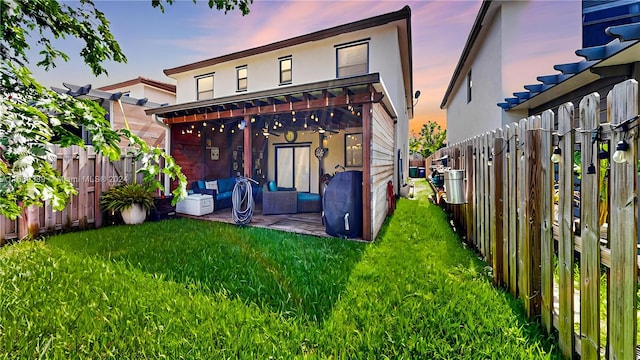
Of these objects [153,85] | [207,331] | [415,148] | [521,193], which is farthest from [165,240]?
[415,148]

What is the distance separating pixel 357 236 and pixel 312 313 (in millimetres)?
2705

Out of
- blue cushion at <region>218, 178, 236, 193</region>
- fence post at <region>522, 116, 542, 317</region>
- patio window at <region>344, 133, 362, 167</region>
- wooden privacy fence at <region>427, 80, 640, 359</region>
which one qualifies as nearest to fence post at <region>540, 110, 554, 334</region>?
wooden privacy fence at <region>427, 80, 640, 359</region>

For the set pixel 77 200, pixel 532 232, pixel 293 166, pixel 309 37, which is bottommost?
pixel 532 232

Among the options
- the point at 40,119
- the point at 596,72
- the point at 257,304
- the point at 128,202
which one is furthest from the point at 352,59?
the point at 40,119

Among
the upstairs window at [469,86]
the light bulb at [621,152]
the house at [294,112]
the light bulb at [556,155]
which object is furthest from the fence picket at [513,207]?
the upstairs window at [469,86]

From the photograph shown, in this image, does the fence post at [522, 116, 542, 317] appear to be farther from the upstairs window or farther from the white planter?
the upstairs window

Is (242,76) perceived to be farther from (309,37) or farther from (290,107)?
(290,107)

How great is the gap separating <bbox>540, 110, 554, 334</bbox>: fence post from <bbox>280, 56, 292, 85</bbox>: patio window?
9.45 metres

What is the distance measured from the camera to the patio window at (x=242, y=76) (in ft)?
37.6

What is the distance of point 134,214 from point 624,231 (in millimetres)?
7626

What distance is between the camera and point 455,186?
4.41 m

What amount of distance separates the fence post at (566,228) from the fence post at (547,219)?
0.15 metres

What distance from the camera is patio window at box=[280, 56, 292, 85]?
10.5 m

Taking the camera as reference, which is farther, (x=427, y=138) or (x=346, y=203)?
(x=427, y=138)
